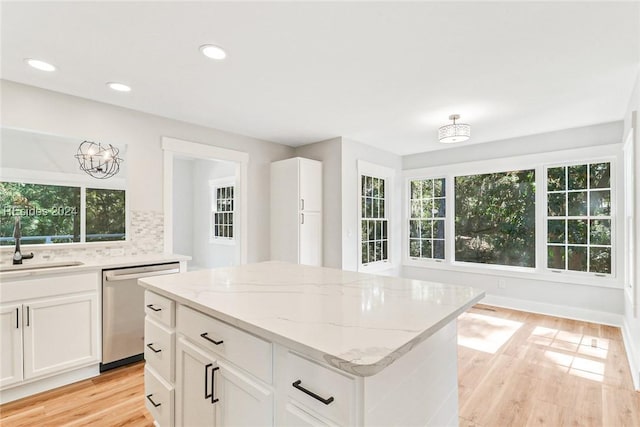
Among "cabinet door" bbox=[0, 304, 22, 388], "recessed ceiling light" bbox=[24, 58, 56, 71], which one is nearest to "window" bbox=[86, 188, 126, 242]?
A: "cabinet door" bbox=[0, 304, 22, 388]

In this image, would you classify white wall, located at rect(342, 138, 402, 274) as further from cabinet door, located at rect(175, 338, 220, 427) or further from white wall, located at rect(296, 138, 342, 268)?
cabinet door, located at rect(175, 338, 220, 427)

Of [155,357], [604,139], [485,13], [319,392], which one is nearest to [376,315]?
[319,392]

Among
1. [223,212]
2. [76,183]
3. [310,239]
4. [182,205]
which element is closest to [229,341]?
[76,183]

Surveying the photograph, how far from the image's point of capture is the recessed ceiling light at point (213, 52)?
2102 millimetres

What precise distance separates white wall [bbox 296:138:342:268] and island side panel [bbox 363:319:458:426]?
9.72 feet

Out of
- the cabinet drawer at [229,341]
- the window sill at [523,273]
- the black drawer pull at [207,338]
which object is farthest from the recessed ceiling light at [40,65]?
the window sill at [523,273]

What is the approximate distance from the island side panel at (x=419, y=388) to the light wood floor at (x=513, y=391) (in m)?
0.92

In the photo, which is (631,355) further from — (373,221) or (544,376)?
(373,221)

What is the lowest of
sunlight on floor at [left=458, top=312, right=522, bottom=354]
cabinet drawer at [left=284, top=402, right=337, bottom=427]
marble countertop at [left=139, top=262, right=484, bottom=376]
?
sunlight on floor at [left=458, top=312, right=522, bottom=354]

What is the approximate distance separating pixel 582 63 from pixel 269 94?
8.16 ft

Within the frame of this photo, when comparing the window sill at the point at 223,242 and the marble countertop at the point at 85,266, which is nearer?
the marble countertop at the point at 85,266

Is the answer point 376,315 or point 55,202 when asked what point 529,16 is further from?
point 55,202

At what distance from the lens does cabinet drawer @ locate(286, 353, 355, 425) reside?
2.75 ft

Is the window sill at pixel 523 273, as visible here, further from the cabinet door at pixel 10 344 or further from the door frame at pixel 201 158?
the cabinet door at pixel 10 344
